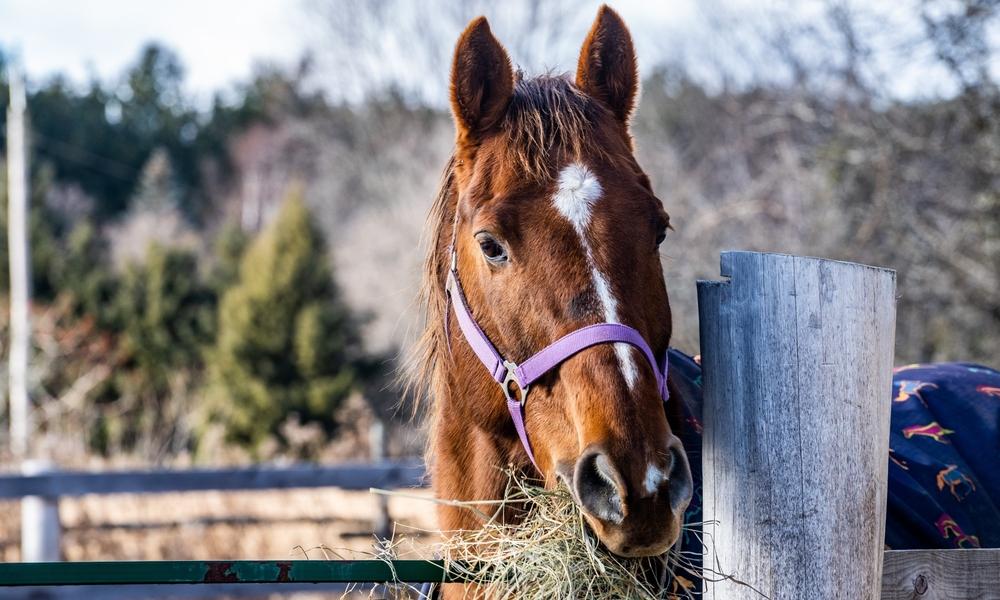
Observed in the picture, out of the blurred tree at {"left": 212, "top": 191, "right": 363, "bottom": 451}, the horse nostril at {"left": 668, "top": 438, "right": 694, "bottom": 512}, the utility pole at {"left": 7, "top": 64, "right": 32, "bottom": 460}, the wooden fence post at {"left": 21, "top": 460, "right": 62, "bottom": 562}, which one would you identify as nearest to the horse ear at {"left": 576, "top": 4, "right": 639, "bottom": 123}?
the horse nostril at {"left": 668, "top": 438, "right": 694, "bottom": 512}

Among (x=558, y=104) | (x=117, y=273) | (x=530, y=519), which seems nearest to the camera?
(x=530, y=519)

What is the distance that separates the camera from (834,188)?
9.44m

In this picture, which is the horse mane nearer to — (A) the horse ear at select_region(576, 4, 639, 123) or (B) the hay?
(A) the horse ear at select_region(576, 4, 639, 123)

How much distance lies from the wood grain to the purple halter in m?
0.58

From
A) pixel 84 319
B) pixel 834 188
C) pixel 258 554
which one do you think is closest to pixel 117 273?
pixel 84 319

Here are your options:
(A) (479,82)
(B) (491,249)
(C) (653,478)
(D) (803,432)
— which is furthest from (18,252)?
(D) (803,432)

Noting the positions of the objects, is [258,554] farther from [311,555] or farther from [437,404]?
[437,404]

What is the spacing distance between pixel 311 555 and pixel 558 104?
21.1ft

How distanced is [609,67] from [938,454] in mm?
1604

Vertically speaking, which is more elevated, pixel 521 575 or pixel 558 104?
pixel 558 104

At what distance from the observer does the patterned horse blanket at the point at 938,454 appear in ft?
7.75

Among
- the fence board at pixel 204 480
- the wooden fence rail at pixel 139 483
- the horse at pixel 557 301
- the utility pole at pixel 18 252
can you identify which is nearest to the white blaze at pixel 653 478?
the horse at pixel 557 301

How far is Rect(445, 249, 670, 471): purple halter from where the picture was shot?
176 cm

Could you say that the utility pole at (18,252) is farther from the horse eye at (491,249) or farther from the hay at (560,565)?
the hay at (560,565)
